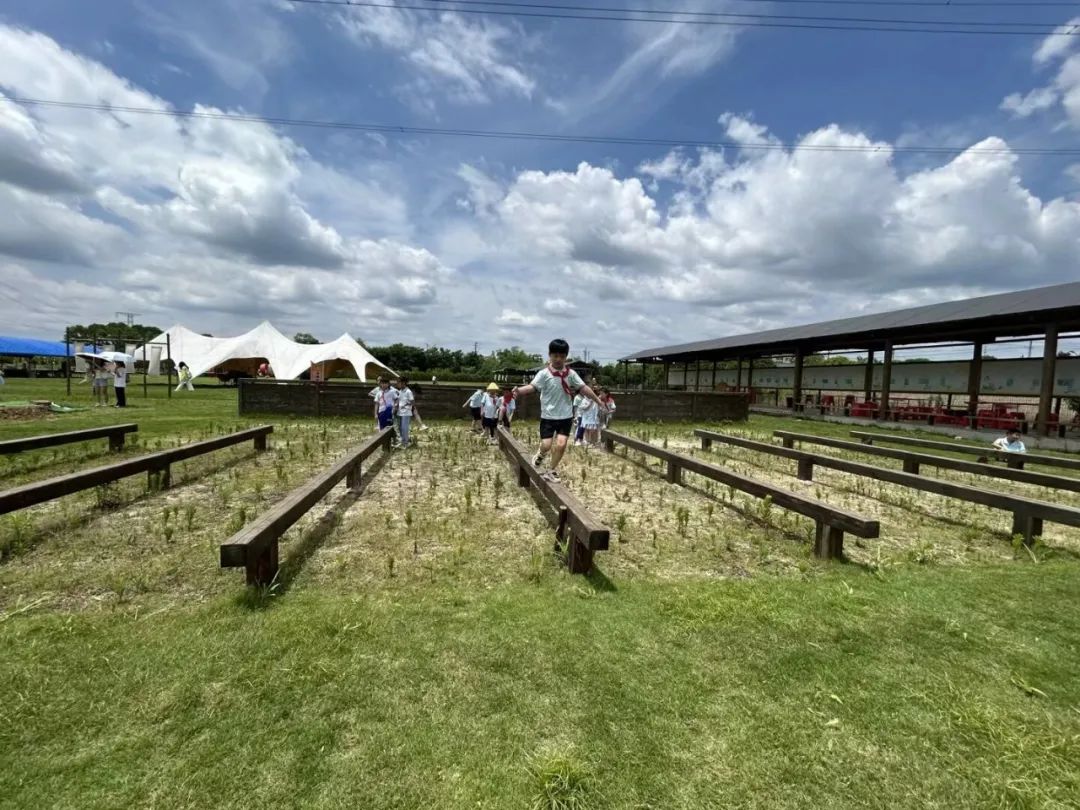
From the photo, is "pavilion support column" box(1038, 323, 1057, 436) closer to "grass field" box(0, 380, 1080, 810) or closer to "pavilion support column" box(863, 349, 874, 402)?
"pavilion support column" box(863, 349, 874, 402)

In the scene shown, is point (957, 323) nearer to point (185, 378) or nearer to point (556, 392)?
point (556, 392)

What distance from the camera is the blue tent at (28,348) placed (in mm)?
47031

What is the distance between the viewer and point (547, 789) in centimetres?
191

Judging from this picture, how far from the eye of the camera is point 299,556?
4281 millimetres

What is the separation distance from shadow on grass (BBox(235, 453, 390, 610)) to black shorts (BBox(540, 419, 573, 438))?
246cm

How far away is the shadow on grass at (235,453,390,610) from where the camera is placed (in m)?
3.37

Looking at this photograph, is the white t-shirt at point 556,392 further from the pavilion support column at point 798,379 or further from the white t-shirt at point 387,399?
the pavilion support column at point 798,379

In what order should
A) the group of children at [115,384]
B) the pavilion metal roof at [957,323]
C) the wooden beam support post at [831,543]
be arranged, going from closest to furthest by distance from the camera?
the wooden beam support post at [831,543]
the pavilion metal roof at [957,323]
the group of children at [115,384]

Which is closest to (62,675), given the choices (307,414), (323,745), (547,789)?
(323,745)

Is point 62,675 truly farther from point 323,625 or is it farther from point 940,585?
point 940,585

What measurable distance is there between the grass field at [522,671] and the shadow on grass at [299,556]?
0.03m

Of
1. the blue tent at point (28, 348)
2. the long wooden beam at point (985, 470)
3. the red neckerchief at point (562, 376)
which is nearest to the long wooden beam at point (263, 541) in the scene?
the red neckerchief at point (562, 376)

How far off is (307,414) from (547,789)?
16322mm

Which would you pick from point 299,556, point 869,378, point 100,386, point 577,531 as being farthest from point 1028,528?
point 100,386
